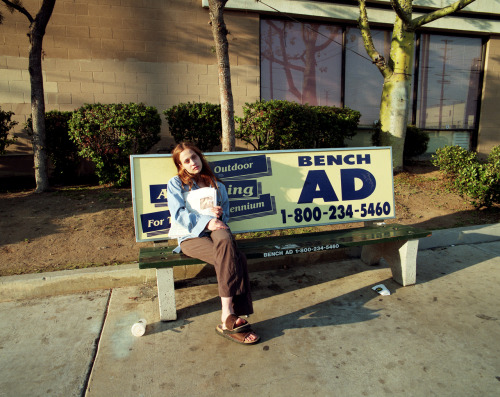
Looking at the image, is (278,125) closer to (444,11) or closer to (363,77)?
(444,11)

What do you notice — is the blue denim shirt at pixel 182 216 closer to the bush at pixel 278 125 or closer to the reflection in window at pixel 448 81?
the bush at pixel 278 125

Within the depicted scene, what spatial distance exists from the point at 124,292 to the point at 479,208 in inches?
225

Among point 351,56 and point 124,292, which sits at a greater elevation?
point 351,56

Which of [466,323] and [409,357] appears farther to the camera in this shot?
[466,323]

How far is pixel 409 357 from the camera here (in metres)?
2.49

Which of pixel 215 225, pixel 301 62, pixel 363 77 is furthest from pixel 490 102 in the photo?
pixel 215 225

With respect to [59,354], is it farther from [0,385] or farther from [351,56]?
[351,56]

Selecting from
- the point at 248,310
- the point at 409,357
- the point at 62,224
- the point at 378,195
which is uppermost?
the point at 378,195

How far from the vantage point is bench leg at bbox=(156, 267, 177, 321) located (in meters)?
2.99

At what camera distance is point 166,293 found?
300 centimetres

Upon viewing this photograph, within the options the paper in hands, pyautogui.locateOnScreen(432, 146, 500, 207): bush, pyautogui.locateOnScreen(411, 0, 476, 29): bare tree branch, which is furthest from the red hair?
pyautogui.locateOnScreen(411, 0, 476, 29): bare tree branch

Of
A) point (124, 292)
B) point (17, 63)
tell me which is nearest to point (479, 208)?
point (124, 292)

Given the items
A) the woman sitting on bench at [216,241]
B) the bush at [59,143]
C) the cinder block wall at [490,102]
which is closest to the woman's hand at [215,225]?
the woman sitting on bench at [216,241]

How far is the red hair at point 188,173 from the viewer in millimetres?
3232
